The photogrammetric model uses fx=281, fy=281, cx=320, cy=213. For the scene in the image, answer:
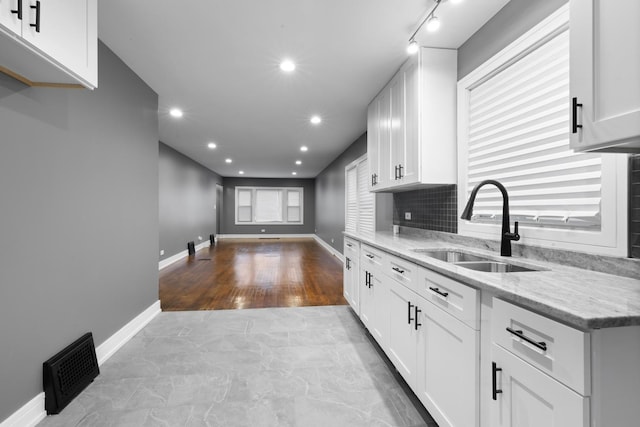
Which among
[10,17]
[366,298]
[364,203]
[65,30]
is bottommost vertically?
[366,298]

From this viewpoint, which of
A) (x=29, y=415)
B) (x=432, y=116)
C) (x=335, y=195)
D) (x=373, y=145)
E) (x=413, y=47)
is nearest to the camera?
(x=29, y=415)

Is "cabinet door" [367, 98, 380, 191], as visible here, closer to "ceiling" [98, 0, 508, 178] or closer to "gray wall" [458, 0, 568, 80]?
"ceiling" [98, 0, 508, 178]

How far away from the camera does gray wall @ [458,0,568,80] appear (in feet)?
5.38

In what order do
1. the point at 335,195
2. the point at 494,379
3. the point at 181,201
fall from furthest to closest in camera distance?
the point at 335,195
the point at 181,201
the point at 494,379

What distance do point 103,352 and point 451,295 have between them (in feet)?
8.56

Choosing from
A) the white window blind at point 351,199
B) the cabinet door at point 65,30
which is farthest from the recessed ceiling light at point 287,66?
the white window blind at point 351,199

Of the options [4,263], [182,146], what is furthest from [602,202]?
[182,146]

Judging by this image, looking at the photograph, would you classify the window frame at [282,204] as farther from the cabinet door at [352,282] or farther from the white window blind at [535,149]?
the white window blind at [535,149]

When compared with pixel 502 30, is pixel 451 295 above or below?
below

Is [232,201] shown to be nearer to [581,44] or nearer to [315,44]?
[315,44]

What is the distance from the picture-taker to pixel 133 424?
158cm

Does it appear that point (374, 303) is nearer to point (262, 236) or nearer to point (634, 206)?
point (634, 206)

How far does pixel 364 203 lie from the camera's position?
5262 millimetres

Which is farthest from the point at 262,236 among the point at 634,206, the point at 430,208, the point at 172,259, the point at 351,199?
the point at 634,206
